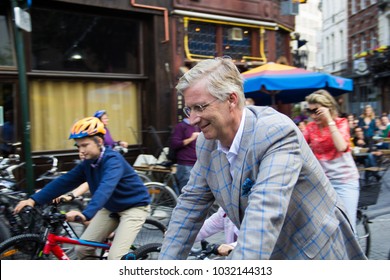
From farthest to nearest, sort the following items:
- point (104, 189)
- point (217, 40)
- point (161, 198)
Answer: point (217, 40)
point (161, 198)
point (104, 189)

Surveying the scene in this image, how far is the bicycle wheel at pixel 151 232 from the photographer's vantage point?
15.5ft

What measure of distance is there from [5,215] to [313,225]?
402 centimetres

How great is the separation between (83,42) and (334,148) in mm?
6483

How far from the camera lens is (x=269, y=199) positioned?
1637 mm

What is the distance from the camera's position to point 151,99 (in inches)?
416

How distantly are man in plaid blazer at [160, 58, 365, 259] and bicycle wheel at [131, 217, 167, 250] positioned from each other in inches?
109

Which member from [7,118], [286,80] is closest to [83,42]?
[7,118]

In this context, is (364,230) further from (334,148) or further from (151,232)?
(151,232)

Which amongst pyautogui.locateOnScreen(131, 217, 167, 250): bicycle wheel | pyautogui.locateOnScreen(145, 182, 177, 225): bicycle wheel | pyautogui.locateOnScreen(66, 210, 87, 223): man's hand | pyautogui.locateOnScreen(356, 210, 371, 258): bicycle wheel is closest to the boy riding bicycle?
pyautogui.locateOnScreen(66, 210, 87, 223): man's hand

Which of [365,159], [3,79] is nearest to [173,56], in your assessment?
[3,79]

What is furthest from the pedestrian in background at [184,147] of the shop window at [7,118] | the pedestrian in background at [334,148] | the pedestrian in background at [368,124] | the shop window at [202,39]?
the pedestrian in background at [368,124]

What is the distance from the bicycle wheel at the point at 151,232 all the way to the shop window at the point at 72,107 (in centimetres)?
481

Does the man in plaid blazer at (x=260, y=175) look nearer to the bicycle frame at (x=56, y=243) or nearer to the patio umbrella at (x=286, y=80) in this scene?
the bicycle frame at (x=56, y=243)
